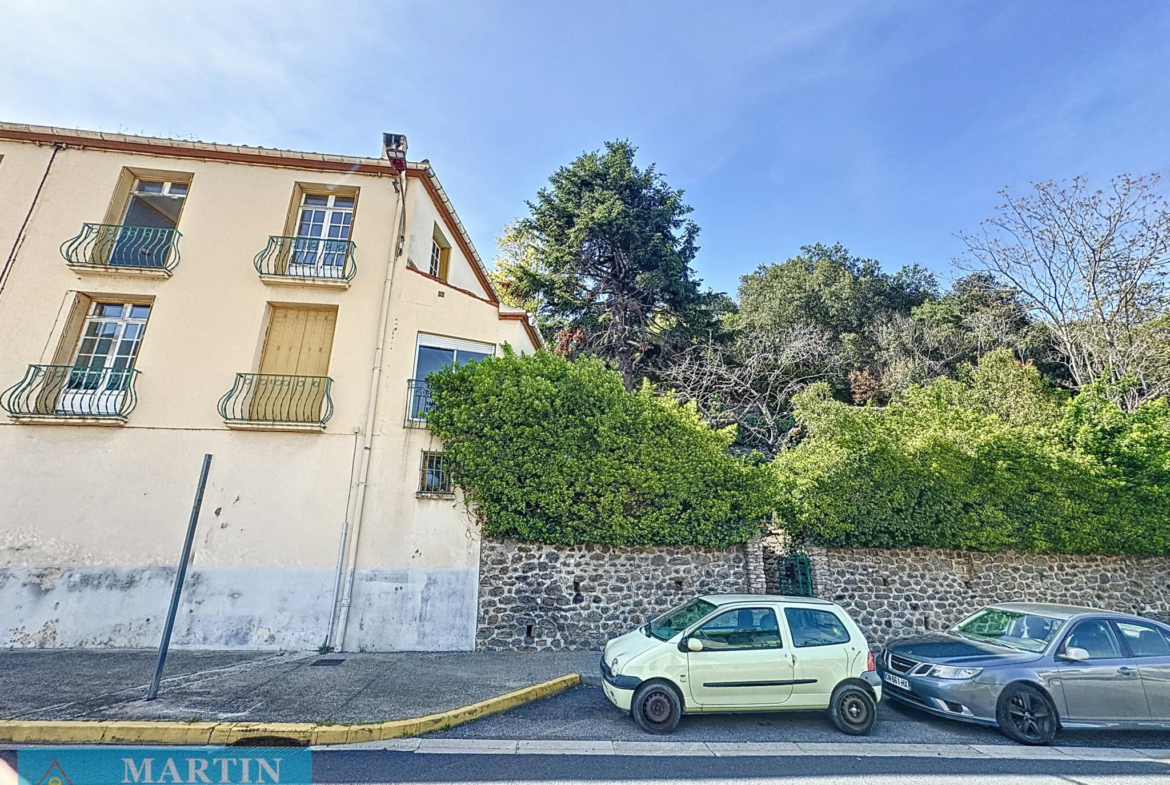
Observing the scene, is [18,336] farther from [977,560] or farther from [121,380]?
[977,560]

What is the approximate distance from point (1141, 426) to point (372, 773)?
16553 millimetres

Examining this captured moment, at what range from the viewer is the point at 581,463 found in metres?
9.77

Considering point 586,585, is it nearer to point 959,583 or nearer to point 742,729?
point 742,729

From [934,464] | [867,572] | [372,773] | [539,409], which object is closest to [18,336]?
[539,409]

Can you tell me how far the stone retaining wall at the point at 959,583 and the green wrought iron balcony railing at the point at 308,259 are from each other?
11298 millimetres

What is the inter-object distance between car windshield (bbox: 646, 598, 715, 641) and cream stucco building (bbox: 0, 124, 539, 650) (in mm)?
4335

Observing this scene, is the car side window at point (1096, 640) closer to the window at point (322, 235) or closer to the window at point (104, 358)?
the window at point (322, 235)

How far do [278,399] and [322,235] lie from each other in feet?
13.3

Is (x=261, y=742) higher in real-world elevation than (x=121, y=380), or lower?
lower

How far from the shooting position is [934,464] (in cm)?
1048

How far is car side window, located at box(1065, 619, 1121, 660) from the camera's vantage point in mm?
6234

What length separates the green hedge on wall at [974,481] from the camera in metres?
10.3

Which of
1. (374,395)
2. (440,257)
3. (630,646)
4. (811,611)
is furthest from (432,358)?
(811,611)

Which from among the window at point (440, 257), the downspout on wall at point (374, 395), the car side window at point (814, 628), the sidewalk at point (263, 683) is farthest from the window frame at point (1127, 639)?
the window at point (440, 257)
